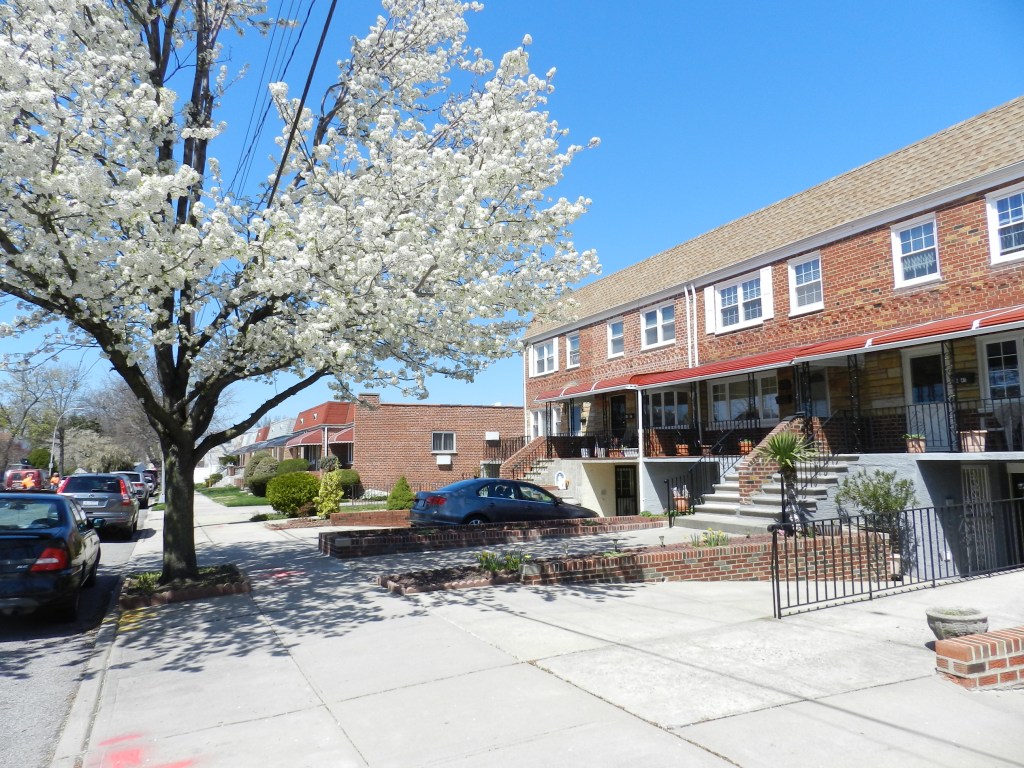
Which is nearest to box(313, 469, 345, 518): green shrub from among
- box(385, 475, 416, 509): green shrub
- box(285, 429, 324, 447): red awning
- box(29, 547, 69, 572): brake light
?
box(385, 475, 416, 509): green shrub

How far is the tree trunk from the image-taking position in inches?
396

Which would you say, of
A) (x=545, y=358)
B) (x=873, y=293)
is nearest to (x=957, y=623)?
(x=873, y=293)

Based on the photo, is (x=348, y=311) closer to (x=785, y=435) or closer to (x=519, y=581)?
(x=519, y=581)

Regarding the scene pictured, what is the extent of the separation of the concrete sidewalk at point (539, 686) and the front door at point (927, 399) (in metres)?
5.39

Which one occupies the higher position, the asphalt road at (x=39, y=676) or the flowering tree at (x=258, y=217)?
the flowering tree at (x=258, y=217)

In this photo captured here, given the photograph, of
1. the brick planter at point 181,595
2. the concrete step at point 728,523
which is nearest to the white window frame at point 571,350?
the concrete step at point 728,523

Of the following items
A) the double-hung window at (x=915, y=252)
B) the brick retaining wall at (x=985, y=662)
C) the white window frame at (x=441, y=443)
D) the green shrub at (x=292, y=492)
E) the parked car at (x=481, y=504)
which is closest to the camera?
the brick retaining wall at (x=985, y=662)

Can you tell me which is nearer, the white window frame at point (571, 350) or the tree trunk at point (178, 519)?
the tree trunk at point (178, 519)

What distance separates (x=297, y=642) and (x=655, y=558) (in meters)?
5.03

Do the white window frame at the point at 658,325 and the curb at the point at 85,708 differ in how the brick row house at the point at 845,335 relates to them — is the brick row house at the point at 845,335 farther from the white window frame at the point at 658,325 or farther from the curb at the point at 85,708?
the curb at the point at 85,708

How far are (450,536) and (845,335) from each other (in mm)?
9752

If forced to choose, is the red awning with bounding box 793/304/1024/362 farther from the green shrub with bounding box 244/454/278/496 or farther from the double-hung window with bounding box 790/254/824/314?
the green shrub with bounding box 244/454/278/496

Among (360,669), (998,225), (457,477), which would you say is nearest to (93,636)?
(360,669)

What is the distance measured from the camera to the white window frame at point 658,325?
2169 centimetres
